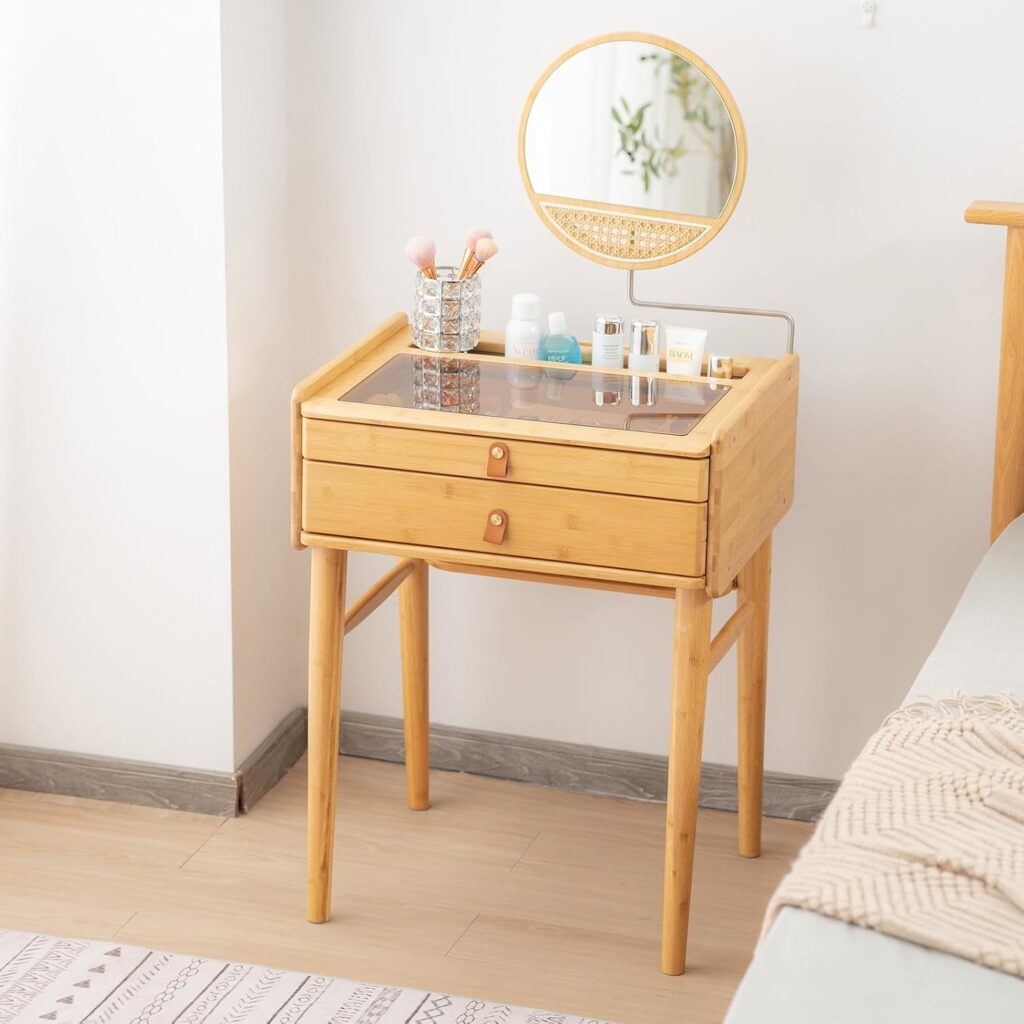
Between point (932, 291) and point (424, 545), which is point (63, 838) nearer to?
point (424, 545)

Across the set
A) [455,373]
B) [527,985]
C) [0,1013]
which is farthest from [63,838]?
[455,373]

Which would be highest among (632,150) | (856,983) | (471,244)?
(632,150)

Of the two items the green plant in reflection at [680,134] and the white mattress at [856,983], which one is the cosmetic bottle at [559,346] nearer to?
the green plant in reflection at [680,134]

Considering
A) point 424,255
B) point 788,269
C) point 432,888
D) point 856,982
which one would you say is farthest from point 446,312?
point 856,982

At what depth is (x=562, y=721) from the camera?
2.44 m

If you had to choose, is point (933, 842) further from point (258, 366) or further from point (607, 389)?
point (258, 366)

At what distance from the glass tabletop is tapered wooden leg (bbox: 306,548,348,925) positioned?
9.0 inches

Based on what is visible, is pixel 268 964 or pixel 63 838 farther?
pixel 63 838

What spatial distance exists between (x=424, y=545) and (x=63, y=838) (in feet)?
2.60

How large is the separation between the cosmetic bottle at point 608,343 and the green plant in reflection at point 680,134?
174mm

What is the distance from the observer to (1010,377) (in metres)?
2.00

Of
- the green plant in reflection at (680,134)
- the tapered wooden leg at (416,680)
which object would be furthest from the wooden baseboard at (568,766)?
the green plant in reflection at (680,134)

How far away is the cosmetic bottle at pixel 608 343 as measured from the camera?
2025mm

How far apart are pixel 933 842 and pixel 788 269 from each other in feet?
3.76
